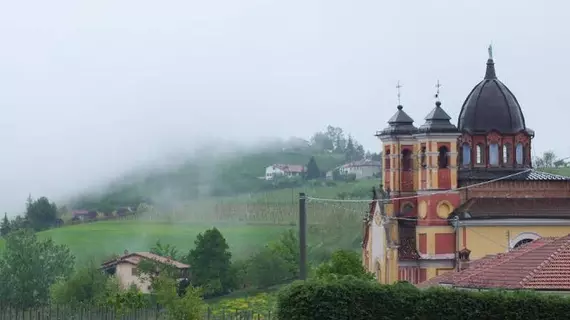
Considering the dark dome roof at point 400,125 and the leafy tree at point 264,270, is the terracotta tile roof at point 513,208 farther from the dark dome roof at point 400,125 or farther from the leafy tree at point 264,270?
the leafy tree at point 264,270

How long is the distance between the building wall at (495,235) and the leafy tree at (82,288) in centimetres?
2161

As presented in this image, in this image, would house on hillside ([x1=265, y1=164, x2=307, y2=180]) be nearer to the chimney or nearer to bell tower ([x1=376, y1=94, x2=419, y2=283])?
bell tower ([x1=376, y1=94, x2=419, y2=283])

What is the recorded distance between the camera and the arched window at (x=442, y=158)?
175 ft

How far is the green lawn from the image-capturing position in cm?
7919

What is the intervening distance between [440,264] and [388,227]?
3941 millimetres

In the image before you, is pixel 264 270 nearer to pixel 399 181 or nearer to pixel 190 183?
pixel 190 183

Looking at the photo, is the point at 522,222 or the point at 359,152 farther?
the point at 359,152

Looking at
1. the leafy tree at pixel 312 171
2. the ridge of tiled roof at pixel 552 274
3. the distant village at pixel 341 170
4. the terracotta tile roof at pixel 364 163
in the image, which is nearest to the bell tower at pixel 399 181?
the ridge of tiled roof at pixel 552 274

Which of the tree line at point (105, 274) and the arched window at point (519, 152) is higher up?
the arched window at point (519, 152)

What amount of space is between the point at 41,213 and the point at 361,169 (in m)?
37.7

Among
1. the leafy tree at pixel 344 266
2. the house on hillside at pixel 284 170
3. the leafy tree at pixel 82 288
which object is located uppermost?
the house on hillside at pixel 284 170

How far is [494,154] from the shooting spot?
185ft

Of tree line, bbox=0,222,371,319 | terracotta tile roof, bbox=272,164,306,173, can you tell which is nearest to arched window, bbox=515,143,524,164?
tree line, bbox=0,222,371,319

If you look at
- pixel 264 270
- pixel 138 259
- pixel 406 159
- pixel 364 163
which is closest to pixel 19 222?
pixel 138 259
